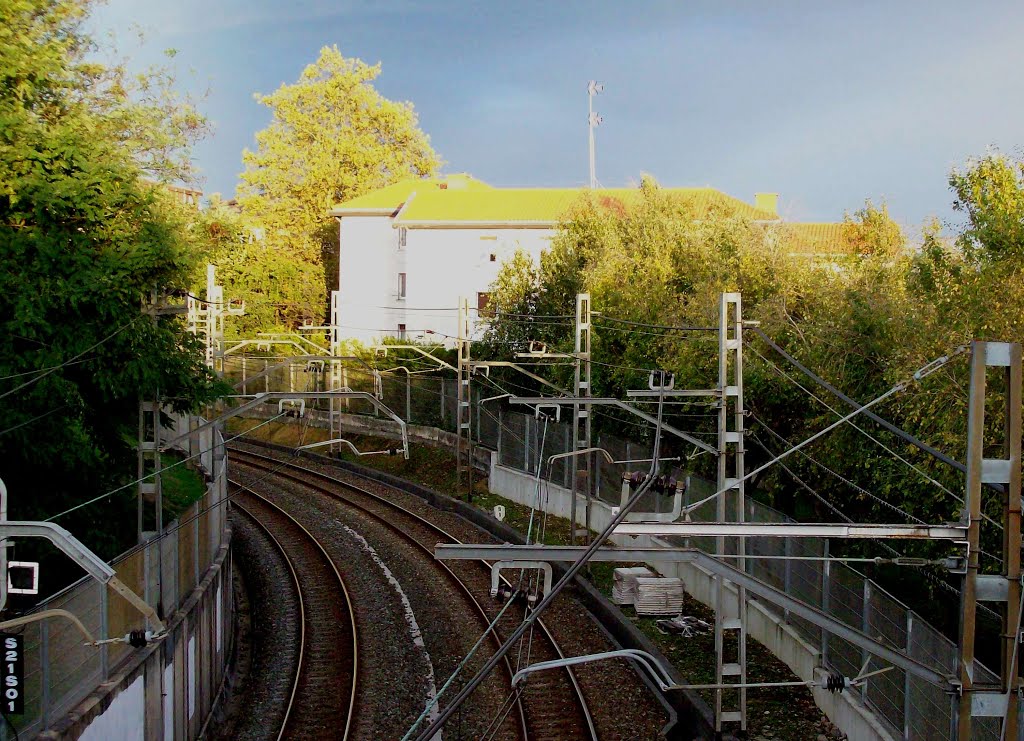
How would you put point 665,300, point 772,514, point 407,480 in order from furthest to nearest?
point 407,480
point 665,300
point 772,514

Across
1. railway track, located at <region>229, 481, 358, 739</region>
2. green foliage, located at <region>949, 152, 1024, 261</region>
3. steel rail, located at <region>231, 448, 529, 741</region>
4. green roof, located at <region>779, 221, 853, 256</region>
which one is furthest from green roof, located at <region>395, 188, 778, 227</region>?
green foliage, located at <region>949, 152, 1024, 261</region>

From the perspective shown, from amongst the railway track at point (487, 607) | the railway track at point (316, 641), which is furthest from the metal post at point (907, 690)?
the railway track at point (316, 641)

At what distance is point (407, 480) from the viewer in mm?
31453

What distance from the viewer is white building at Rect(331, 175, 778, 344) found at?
46812 millimetres

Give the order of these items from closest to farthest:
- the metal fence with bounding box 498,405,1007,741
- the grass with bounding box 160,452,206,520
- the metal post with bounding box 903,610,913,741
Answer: the metal fence with bounding box 498,405,1007,741 < the metal post with bounding box 903,610,913,741 < the grass with bounding box 160,452,206,520

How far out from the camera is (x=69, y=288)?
12273mm

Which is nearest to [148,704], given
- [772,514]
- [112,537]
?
[112,537]

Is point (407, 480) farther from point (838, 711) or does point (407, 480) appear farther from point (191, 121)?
point (838, 711)

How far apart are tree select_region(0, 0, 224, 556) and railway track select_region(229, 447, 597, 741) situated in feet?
20.0

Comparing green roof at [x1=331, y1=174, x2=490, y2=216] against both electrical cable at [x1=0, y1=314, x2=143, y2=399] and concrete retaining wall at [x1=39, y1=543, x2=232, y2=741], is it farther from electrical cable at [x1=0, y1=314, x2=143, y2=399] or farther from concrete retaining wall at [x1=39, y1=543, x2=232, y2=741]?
electrical cable at [x1=0, y1=314, x2=143, y2=399]

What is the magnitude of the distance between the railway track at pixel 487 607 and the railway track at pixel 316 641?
81.9 inches

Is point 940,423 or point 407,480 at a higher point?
point 940,423

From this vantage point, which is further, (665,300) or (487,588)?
(665,300)

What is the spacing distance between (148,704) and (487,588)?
10367 mm
